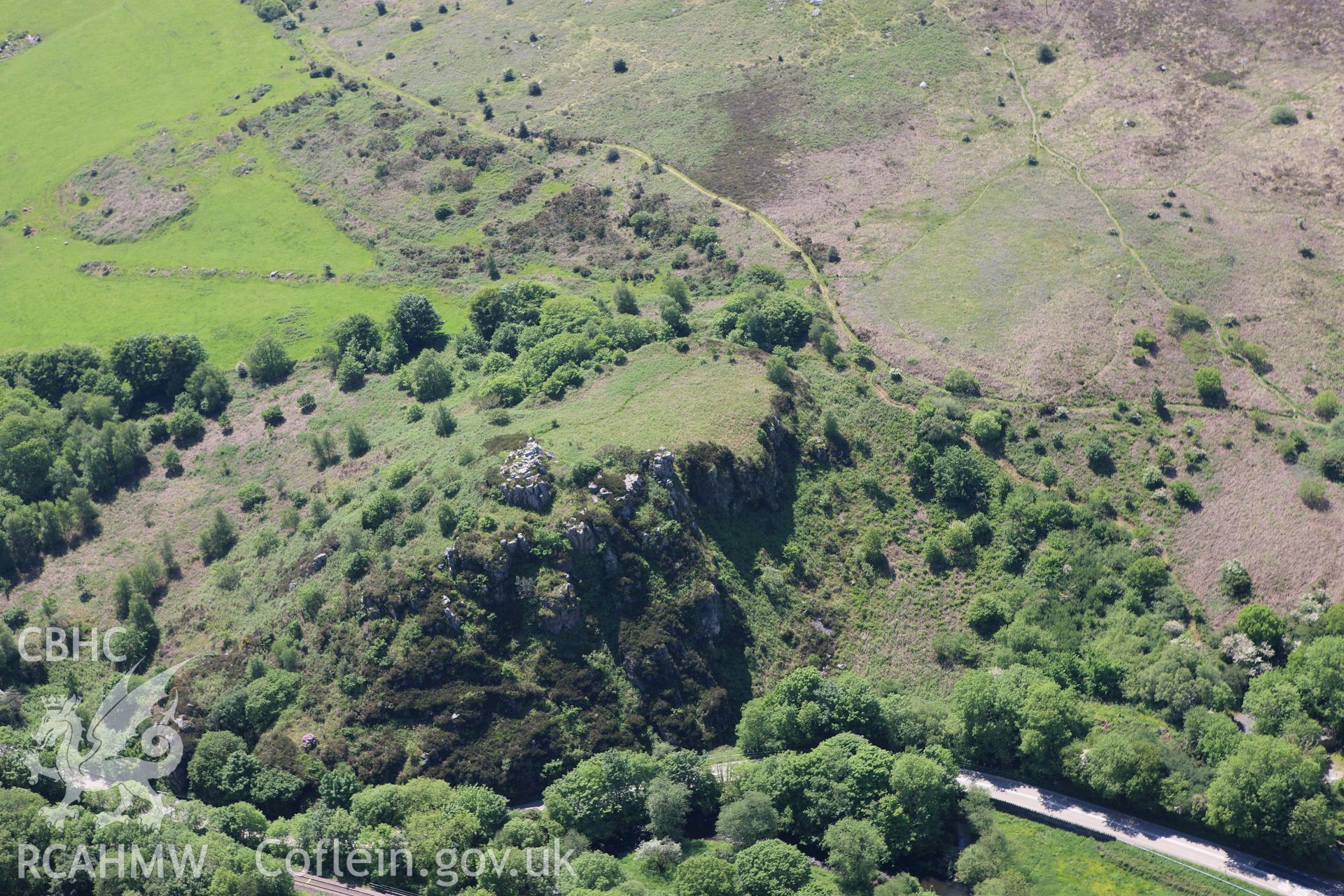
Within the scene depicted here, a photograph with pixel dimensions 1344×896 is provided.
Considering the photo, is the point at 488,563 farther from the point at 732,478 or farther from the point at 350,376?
the point at 350,376

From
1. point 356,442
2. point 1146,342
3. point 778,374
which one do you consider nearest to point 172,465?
point 356,442

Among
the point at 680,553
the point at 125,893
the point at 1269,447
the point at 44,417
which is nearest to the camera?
the point at 125,893

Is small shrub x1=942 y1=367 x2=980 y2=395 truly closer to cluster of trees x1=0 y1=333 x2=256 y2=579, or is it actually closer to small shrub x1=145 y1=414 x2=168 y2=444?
cluster of trees x1=0 y1=333 x2=256 y2=579

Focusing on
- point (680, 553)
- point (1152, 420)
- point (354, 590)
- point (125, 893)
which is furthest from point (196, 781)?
point (1152, 420)

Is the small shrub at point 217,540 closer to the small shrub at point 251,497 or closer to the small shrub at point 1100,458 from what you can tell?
the small shrub at point 251,497

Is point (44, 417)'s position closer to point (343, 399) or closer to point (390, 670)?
point (343, 399)

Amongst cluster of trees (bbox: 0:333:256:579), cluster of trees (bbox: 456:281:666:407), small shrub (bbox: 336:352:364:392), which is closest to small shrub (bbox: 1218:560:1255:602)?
cluster of trees (bbox: 456:281:666:407)

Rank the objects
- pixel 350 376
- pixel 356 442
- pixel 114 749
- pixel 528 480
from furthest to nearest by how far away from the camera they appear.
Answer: pixel 350 376, pixel 356 442, pixel 528 480, pixel 114 749
